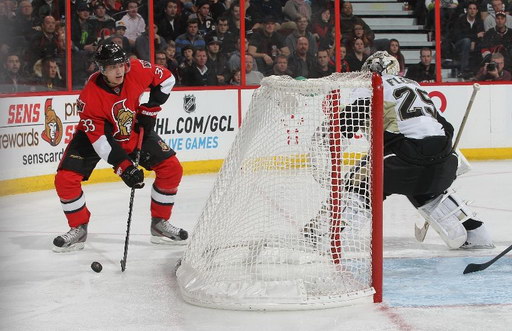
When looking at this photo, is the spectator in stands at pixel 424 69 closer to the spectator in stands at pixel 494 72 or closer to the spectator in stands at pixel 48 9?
the spectator in stands at pixel 494 72

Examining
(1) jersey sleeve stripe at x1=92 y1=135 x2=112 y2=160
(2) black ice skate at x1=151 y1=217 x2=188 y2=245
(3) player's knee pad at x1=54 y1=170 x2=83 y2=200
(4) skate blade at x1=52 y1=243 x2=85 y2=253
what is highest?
(1) jersey sleeve stripe at x1=92 y1=135 x2=112 y2=160

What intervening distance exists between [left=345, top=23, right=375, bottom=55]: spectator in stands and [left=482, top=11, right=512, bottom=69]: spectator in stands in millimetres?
988

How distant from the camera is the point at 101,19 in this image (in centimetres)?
787

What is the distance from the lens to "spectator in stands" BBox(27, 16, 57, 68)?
7273mm

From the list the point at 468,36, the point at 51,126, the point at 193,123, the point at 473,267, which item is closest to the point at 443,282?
the point at 473,267

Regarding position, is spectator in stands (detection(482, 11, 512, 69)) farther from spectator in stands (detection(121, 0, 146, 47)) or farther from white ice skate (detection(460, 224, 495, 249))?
white ice skate (detection(460, 224, 495, 249))

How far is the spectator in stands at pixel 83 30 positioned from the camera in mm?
7648

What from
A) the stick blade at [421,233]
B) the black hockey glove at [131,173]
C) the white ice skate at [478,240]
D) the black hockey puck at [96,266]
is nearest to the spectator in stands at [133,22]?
the black hockey glove at [131,173]

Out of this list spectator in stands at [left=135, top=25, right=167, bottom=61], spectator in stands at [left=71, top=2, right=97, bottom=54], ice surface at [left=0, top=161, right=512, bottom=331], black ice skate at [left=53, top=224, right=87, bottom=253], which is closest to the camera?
ice surface at [left=0, top=161, right=512, bottom=331]

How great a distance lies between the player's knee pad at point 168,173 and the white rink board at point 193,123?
167 cm

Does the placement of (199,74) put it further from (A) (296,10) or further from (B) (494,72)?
(B) (494,72)

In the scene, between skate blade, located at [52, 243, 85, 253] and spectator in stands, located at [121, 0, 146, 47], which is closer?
skate blade, located at [52, 243, 85, 253]

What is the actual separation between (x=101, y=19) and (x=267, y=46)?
Answer: 1.40 m

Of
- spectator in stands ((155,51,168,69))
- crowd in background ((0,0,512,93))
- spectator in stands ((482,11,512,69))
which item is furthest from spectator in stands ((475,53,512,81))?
spectator in stands ((155,51,168,69))
